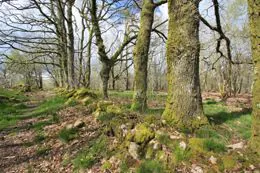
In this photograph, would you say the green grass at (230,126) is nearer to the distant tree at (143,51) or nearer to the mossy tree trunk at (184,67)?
the mossy tree trunk at (184,67)

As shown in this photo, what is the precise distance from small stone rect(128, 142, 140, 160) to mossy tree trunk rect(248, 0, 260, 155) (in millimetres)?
1886

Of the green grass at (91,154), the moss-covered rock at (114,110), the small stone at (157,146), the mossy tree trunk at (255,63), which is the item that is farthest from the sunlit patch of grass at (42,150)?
the mossy tree trunk at (255,63)

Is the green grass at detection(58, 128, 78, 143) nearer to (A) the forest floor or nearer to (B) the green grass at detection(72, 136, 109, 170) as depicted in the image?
(A) the forest floor

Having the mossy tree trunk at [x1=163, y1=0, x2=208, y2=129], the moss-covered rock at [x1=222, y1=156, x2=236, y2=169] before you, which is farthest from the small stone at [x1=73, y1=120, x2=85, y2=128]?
the moss-covered rock at [x1=222, y1=156, x2=236, y2=169]

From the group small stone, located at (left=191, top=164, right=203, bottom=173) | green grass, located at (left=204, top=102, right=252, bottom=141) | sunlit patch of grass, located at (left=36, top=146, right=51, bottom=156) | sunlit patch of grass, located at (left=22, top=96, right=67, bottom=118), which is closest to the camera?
small stone, located at (left=191, top=164, right=203, bottom=173)

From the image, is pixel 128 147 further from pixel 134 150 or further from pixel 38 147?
pixel 38 147

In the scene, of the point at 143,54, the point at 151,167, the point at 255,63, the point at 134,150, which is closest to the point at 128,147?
the point at 134,150

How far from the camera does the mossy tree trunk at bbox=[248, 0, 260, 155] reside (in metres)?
4.50

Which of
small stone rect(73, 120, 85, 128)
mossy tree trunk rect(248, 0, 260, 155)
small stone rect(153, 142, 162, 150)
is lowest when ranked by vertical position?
small stone rect(153, 142, 162, 150)

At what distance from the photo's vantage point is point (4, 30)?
48.5 ft

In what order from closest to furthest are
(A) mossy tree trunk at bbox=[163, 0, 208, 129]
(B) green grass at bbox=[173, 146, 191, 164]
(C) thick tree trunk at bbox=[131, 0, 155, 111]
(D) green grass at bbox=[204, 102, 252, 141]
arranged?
(B) green grass at bbox=[173, 146, 191, 164] → (D) green grass at bbox=[204, 102, 252, 141] → (A) mossy tree trunk at bbox=[163, 0, 208, 129] → (C) thick tree trunk at bbox=[131, 0, 155, 111]

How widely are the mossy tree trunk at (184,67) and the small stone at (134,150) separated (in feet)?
3.65

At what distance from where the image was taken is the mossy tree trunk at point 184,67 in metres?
5.99

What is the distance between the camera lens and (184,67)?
6.11 meters
